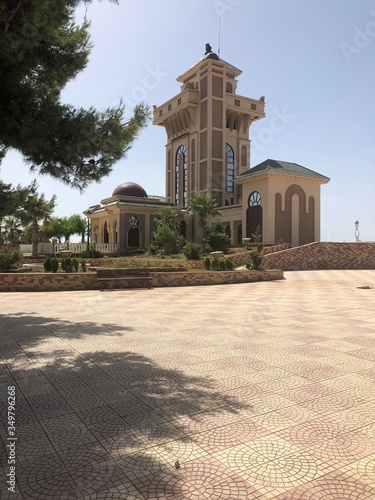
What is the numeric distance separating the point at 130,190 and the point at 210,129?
475 inches

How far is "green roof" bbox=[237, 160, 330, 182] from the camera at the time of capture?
34244 millimetres

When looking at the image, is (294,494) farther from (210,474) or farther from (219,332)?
(219,332)

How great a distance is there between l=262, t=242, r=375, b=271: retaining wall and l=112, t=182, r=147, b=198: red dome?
2351cm

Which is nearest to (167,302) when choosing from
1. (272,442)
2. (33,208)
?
(33,208)

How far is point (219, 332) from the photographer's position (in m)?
6.75

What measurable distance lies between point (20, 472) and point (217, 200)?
41.9 metres

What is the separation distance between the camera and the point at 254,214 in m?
35.8

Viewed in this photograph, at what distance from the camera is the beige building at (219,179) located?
35062mm

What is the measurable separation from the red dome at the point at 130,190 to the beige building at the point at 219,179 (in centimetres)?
13

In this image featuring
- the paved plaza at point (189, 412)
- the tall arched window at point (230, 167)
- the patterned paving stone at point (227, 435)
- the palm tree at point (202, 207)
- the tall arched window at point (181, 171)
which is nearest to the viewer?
the paved plaza at point (189, 412)

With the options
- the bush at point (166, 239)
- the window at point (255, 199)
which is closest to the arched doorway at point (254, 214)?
the window at point (255, 199)

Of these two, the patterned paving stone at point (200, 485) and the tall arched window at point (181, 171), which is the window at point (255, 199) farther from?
the patterned paving stone at point (200, 485)

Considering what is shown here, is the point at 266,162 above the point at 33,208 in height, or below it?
above

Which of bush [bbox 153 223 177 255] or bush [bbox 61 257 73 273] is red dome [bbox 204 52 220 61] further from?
bush [bbox 61 257 73 273]
